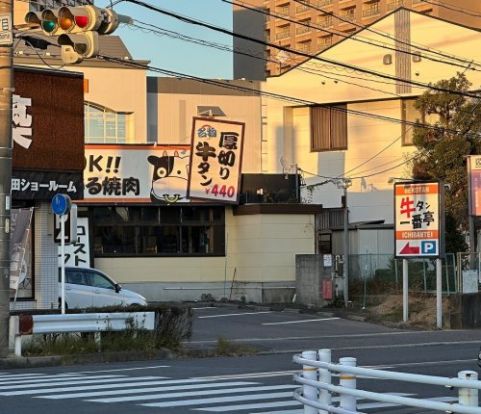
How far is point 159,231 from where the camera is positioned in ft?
110

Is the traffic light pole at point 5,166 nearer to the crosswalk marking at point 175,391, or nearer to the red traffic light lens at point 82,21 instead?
the crosswalk marking at point 175,391

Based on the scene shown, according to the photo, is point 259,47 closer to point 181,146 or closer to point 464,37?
point 464,37

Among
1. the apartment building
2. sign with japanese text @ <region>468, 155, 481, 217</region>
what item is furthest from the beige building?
the apartment building

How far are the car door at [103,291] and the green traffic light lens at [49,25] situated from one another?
12.0m

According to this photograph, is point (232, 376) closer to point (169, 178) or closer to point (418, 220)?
point (418, 220)

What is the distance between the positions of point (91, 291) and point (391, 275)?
11870mm

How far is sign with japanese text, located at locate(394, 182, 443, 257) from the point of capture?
27094 millimetres

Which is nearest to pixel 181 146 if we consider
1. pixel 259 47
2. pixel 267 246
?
pixel 267 246

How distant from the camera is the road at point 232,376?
1105cm

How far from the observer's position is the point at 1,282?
54.5 ft

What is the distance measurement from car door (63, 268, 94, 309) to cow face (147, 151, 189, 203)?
859 cm

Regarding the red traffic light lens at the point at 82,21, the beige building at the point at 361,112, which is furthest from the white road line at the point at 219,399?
the beige building at the point at 361,112

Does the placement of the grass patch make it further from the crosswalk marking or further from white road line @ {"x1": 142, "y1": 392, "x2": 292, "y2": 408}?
white road line @ {"x1": 142, "y1": 392, "x2": 292, "y2": 408}

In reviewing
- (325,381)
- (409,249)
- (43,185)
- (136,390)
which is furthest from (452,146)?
(325,381)
